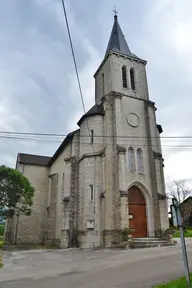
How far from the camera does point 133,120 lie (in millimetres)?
23141

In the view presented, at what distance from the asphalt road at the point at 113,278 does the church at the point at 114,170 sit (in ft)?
30.9

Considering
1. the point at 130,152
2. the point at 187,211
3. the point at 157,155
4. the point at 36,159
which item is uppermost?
the point at 36,159

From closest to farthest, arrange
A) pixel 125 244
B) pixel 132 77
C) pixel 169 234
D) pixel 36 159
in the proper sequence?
pixel 125 244 < pixel 169 234 < pixel 132 77 < pixel 36 159

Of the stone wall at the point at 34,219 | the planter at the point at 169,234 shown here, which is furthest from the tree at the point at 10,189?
the planter at the point at 169,234

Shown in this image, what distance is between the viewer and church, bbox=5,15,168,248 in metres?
19.1

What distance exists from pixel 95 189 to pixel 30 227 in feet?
47.9

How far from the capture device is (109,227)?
18.5m

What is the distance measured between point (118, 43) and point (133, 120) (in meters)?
11.3

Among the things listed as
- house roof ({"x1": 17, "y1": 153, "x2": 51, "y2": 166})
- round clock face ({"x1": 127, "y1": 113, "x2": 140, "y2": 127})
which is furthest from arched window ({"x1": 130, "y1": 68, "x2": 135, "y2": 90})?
house roof ({"x1": 17, "y1": 153, "x2": 51, "y2": 166})

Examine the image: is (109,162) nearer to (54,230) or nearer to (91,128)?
(91,128)

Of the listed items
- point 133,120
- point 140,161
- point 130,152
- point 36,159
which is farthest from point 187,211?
point 36,159

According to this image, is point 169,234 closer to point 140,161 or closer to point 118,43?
point 140,161

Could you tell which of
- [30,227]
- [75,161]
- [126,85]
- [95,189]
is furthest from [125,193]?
[30,227]

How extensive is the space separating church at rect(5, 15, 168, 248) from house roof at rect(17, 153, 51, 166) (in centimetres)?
787
